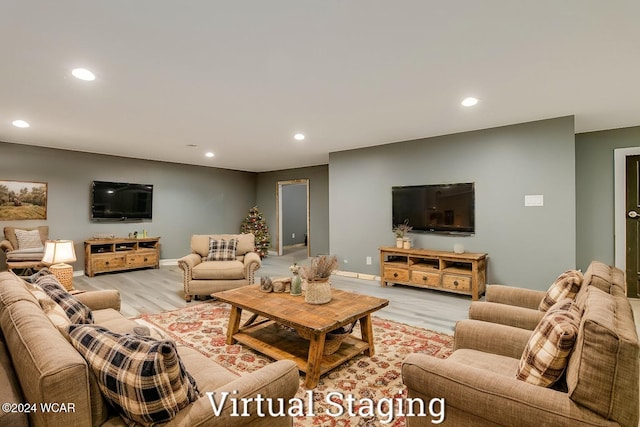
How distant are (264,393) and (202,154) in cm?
593

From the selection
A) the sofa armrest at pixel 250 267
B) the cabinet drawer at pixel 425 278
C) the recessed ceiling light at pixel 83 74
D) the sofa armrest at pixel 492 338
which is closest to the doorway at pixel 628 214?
the cabinet drawer at pixel 425 278

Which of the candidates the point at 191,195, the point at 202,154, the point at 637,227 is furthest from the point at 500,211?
the point at 191,195

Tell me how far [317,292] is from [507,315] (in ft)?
4.56

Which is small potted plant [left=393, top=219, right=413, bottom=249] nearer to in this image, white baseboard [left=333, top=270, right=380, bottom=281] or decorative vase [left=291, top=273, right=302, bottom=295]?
white baseboard [left=333, top=270, right=380, bottom=281]

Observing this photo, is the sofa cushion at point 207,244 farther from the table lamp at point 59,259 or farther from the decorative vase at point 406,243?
the decorative vase at point 406,243

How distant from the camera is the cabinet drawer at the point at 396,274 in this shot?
4.89 meters

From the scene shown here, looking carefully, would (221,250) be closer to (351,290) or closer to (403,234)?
(351,290)

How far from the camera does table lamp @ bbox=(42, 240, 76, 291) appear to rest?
2.95 meters

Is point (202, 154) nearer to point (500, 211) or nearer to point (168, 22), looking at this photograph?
point (168, 22)

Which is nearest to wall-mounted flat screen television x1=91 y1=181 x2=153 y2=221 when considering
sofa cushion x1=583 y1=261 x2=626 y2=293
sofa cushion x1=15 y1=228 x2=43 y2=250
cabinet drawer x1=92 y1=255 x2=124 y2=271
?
cabinet drawer x1=92 y1=255 x2=124 y2=271

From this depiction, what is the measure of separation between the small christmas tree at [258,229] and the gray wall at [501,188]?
11.2 ft

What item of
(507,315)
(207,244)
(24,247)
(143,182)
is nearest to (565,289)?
(507,315)

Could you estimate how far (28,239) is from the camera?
5.24 metres

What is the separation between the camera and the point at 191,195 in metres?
7.86
